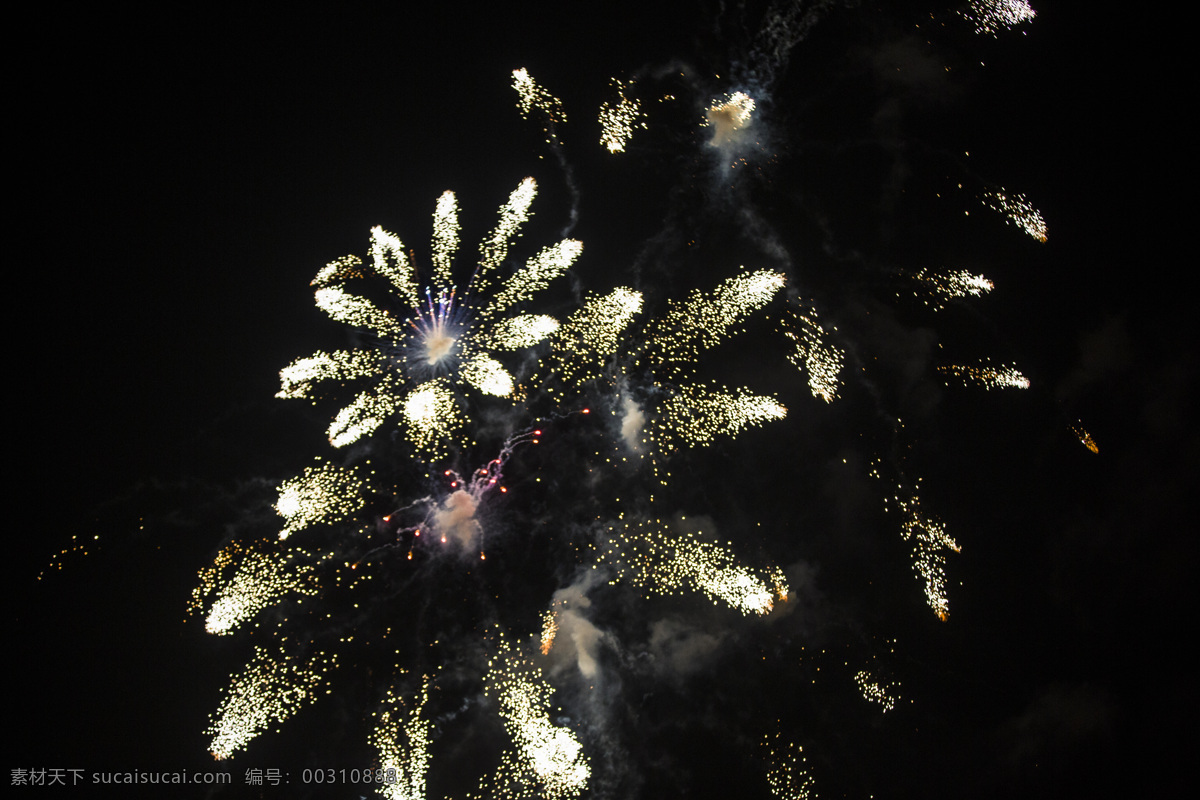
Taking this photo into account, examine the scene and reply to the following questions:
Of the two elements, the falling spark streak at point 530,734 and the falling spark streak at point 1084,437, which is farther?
the falling spark streak at point 1084,437

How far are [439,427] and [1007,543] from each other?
13.0 m

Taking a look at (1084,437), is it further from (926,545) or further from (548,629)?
(548,629)

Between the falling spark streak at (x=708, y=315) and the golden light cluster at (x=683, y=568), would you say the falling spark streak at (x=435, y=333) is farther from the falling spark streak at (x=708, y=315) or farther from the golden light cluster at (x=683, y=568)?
the golden light cluster at (x=683, y=568)

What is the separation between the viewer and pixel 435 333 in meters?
11.4

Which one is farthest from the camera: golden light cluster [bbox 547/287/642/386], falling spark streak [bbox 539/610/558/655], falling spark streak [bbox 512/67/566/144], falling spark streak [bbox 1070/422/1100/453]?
falling spark streak [bbox 1070/422/1100/453]

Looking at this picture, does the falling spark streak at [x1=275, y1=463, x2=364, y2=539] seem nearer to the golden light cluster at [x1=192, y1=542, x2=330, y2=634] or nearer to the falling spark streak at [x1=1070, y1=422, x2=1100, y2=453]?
the golden light cluster at [x1=192, y1=542, x2=330, y2=634]

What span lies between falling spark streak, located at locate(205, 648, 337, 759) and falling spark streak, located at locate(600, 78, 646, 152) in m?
12.5

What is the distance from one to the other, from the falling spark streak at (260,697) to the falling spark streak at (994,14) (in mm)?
19225

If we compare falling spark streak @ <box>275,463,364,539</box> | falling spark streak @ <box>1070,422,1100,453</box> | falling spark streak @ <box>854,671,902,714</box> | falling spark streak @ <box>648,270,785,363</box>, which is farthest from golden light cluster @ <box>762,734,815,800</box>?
falling spark streak @ <box>275,463,364,539</box>

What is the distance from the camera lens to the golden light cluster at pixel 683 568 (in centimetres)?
1127

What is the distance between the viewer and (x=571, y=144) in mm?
12227

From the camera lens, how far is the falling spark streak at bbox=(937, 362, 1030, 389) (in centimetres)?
1225

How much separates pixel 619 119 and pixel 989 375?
9960mm

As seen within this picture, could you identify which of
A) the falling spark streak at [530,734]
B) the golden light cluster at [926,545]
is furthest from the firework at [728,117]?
the falling spark streak at [530,734]
